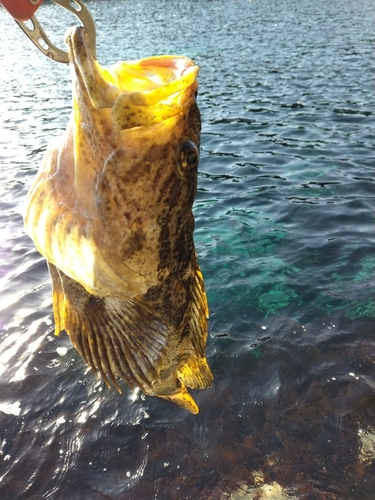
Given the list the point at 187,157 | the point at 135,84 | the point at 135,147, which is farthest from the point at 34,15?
the point at 187,157

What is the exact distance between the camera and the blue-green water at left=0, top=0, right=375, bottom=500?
4492mm

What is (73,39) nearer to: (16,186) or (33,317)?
(33,317)

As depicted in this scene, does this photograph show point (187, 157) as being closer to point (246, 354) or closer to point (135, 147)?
point (135, 147)

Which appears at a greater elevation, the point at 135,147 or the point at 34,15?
the point at 34,15

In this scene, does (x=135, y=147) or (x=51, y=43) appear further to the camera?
(x=51, y=43)

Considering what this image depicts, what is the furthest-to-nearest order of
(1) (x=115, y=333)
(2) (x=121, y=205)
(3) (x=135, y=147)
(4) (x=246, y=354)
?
(4) (x=246, y=354)
(1) (x=115, y=333)
(2) (x=121, y=205)
(3) (x=135, y=147)

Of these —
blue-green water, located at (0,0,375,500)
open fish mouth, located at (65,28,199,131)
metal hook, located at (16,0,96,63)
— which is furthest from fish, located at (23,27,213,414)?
blue-green water, located at (0,0,375,500)

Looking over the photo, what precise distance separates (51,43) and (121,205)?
3.46 feet

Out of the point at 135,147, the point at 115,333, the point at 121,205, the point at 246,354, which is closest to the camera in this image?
the point at 135,147

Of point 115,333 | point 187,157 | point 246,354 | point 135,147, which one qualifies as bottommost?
point 246,354

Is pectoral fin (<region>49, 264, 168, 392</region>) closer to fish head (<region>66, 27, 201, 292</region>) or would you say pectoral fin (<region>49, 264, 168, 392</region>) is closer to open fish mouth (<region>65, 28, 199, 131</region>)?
fish head (<region>66, 27, 201, 292</region>)

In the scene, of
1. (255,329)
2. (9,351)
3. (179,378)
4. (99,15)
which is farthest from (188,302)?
(99,15)

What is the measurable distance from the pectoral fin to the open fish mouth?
1.24 metres

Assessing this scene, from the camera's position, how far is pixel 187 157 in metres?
2.55
